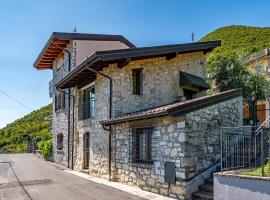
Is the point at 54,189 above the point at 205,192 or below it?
below

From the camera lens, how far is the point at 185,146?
33.6 ft

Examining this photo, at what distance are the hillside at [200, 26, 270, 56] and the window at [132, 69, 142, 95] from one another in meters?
16.9

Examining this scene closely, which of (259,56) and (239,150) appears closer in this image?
(239,150)

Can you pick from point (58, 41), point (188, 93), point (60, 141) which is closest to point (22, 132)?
point (60, 141)

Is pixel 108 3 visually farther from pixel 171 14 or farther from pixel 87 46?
pixel 87 46

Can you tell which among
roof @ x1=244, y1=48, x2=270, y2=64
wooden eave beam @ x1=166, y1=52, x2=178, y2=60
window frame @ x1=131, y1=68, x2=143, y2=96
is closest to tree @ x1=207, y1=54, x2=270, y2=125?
wooden eave beam @ x1=166, y1=52, x2=178, y2=60

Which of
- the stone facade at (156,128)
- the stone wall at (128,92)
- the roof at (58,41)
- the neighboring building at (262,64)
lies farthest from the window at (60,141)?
the neighboring building at (262,64)

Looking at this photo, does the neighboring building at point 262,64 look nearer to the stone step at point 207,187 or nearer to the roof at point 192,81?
the roof at point 192,81

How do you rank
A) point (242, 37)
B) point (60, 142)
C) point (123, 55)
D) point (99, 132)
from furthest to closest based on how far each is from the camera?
1. point (242, 37)
2. point (60, 142)
3. point (99, 132)
4. point (123, 55)

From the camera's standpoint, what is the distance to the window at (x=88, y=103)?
17.3 m

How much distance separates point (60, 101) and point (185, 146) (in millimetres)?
14455

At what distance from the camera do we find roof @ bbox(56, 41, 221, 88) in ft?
44.9

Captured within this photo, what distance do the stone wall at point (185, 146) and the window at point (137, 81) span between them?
129 inches

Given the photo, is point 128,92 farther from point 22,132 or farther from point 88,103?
point 22,132
